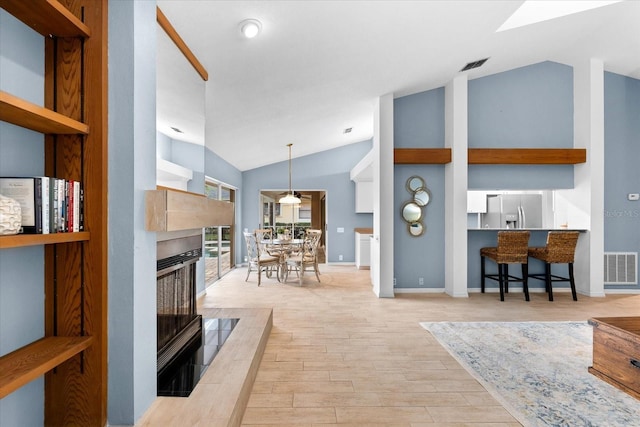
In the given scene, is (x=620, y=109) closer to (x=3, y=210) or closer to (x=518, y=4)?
(x=518, y=4)

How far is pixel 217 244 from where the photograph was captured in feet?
20.4

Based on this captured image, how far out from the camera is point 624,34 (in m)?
4.37

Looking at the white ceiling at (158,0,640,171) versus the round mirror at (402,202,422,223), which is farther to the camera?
the round mirror at (402,202,422,223)

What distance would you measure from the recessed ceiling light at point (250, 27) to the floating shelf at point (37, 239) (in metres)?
1.99

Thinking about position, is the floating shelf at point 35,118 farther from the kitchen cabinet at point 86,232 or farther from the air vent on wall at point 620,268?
the air vent on wall at point 620,268

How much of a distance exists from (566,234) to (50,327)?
5636mm

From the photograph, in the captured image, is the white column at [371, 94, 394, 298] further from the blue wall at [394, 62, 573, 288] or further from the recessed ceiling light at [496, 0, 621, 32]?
the recessed ceiling light at [496, 0, 621, 32]

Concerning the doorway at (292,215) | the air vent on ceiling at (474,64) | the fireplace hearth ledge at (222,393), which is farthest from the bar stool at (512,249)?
the doorway at (292,215)

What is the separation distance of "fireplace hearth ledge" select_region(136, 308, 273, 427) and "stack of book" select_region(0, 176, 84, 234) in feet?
3.28

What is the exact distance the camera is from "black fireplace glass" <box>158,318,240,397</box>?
183 centimetres

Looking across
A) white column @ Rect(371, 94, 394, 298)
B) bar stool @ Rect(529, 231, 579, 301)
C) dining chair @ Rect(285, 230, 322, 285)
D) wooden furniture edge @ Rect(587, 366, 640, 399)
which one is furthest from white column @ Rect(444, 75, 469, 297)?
wooden furniture edge @ Rect(587, 366, 640, 399)

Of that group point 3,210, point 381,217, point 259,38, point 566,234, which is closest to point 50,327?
point 3,210

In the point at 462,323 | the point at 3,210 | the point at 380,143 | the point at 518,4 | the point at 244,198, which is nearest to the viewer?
the point at 3,210

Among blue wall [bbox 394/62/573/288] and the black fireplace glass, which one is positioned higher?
blue wall [bbox 394/62/573/288]
